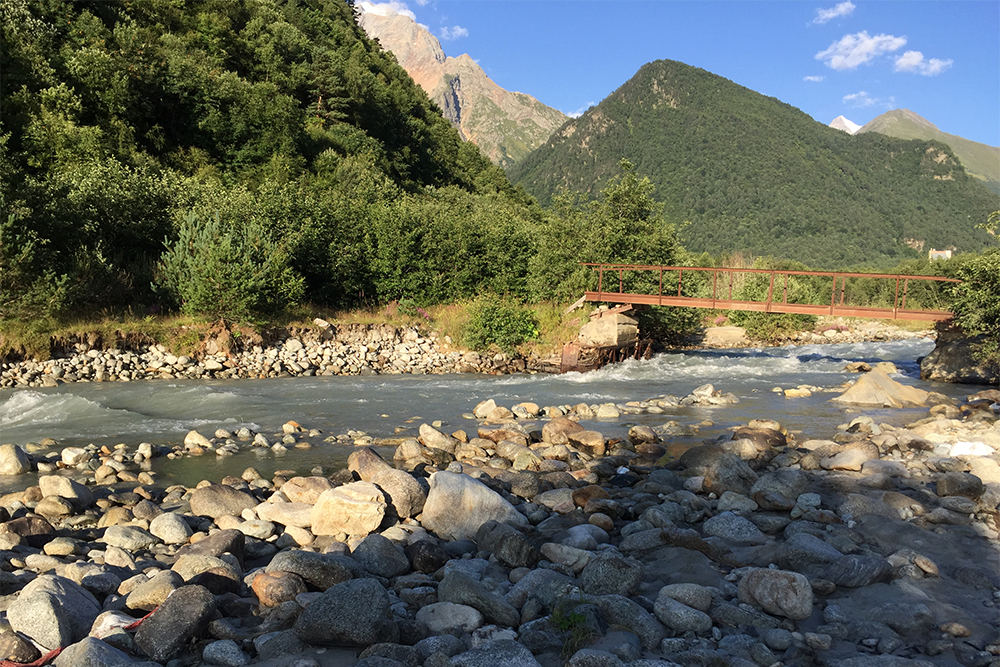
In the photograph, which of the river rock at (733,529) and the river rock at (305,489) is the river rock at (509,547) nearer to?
the river rock at (733,529)

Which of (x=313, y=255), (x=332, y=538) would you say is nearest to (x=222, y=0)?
(x=313, y=255)

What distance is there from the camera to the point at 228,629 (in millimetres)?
4516

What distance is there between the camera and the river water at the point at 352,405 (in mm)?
10930

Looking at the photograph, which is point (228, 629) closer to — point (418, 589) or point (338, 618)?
point (338, 618)

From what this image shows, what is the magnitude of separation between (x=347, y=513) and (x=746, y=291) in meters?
26.7

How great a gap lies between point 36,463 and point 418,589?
7.40 m

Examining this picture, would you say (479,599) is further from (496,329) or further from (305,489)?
(496,329)

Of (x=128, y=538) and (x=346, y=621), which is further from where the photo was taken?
(x=128, y=538)

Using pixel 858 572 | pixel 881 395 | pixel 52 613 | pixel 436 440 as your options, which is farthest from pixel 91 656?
pixel 881 395

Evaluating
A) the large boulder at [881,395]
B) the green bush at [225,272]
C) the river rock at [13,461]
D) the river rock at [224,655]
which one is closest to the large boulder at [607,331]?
the large boulder at [881,395]

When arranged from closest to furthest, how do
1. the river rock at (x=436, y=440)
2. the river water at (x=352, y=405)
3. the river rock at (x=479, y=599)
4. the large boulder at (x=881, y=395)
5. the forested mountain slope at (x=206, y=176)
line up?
the river rock at (x=479, y=599) < the river rock at (x=436, y=440) < the river water at (x=352, y=405) < the large boulder at (x=881, y=395) < the forested mountain slope at (x=206, y=176)

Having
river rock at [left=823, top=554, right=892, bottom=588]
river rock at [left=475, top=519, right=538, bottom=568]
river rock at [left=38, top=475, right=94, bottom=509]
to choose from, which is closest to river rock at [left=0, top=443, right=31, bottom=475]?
river rock at [left=38, top=475, right=94, bottom=509]

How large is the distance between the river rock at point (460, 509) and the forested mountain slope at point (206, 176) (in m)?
13.9

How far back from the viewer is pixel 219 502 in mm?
7395
